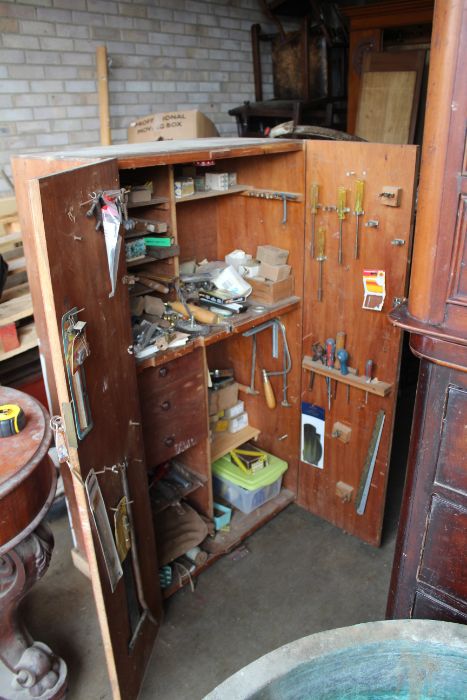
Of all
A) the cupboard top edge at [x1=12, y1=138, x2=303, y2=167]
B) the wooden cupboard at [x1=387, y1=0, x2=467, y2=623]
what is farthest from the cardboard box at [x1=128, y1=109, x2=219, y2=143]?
the wooden cupboard at [x1=387, y1=0, x2=467, y2=623]

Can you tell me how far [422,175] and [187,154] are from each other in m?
0.94

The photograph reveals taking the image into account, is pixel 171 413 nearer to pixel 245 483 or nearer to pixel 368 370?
pixel 245 483

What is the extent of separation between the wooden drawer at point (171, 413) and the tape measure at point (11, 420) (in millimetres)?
431

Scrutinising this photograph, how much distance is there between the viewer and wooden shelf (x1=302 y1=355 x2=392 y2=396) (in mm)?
2375

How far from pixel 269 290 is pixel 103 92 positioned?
7.52ft

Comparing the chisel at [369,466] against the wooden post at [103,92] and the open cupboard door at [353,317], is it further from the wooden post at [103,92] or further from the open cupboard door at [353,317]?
the wooden post at [103,92]

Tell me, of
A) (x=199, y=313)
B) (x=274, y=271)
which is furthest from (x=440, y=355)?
(x=274, y=271)

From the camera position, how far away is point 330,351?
2537 mm

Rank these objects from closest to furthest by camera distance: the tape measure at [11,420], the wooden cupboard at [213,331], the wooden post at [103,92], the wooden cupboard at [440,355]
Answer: the wooden cupboard at [440,355]
the wooden cupboard at [213,331]
the tape measure at [11,420]
the wooden post at [103,92]

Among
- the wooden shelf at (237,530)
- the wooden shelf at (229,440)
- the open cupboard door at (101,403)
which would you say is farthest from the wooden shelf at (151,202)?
the wooden shelf at (237,530)

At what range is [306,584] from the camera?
249cm

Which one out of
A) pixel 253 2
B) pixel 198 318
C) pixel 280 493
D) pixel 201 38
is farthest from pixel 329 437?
pixel 253 2

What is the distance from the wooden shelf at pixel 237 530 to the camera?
2.52 m

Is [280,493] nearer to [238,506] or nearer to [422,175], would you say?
[238,506]
